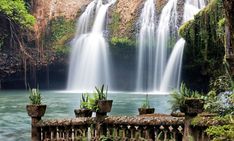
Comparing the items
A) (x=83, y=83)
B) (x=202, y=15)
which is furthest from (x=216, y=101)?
(x=83, y=83)

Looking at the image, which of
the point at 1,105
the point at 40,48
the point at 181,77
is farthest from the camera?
the point at 40,48

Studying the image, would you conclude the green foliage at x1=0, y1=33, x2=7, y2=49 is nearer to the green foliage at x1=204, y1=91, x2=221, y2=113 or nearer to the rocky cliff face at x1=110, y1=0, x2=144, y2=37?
the rocky cliff face at x1=110, y1=0, x2=144, y2=37

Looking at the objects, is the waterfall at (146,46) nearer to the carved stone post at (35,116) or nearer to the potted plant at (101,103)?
the carved stone post at (35,116)

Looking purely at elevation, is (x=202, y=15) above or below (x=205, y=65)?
above

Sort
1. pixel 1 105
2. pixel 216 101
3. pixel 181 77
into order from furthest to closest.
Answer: pixel 181 77
pixel 1 105
pixel 216 101

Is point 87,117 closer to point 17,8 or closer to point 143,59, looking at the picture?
point 143,59

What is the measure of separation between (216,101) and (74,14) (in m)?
34.4

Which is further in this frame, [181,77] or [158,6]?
[158,6]

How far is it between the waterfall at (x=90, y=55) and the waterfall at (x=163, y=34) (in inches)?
216

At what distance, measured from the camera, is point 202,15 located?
23953 mm

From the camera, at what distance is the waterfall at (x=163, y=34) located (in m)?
36.8

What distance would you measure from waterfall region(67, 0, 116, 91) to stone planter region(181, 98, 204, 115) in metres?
32.0

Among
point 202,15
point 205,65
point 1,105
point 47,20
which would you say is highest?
point 47,20

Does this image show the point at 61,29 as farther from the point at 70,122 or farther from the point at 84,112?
the point at 70,122
